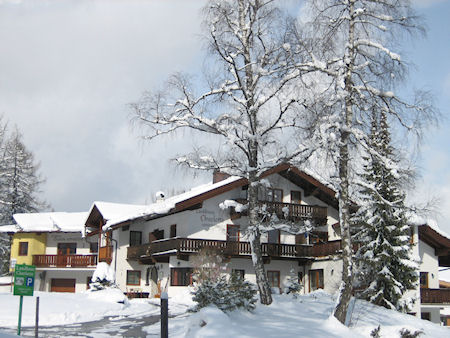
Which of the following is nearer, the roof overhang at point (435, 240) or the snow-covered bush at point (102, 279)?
the snow-covered bush at point (102, 279)

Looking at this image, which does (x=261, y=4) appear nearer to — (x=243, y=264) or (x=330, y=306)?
(x=330, y=306)

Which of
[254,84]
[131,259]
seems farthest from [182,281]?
[254,84]

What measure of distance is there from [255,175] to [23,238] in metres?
29.3

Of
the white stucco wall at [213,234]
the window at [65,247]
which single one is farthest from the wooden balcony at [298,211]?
the window at [65,247]

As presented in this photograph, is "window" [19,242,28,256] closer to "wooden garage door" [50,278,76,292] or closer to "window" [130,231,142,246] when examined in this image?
"wooden garage door" [50,278,76,292]

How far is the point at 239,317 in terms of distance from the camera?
54.1 feet

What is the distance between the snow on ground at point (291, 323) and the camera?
14.3m

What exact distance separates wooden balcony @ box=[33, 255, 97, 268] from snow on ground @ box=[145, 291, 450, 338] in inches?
897

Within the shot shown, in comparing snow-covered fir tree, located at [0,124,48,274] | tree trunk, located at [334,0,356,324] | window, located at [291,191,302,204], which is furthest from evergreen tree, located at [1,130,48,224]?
tree trunk, located at [334,0,356,324]

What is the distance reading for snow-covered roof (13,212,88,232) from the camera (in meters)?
42.7

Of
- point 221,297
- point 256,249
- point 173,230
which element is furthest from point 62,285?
point 221,297

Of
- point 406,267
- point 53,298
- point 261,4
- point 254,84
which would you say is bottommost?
point 53,298

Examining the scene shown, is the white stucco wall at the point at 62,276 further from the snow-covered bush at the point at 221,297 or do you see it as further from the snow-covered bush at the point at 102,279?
the snow-covered bush at the point at 221,297

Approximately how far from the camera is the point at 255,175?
68.0 feet
